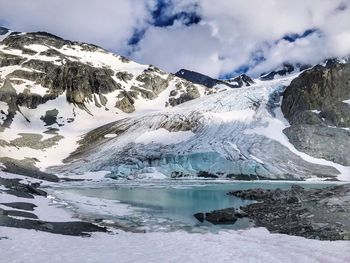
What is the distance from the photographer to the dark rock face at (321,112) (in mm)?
120438

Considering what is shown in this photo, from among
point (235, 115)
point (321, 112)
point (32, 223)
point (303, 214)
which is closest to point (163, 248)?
point (32, 223)

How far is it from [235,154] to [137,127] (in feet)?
134

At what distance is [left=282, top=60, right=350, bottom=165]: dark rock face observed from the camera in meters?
120

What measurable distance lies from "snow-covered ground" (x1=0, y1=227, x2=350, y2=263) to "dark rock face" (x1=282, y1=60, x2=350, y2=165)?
9699 centimetres

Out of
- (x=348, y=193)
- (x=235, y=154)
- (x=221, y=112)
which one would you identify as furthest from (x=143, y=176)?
(x=348, y=193)

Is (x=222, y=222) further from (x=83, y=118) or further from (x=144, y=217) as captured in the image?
(x=83, y=118)

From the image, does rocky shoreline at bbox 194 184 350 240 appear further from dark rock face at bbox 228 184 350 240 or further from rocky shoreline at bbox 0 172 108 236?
rocky shoreline at bbox 0 172 108 236

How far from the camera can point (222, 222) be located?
1428 inches

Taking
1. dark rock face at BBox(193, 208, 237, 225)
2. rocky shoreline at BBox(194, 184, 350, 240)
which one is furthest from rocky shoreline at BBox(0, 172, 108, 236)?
rocky shoreline at BBox(194, 184, 350, 240)

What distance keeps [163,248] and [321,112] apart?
123m

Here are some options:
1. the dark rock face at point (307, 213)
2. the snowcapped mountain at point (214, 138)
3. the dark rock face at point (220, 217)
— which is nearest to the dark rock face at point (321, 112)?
the snowcapped mountain at point (214, 138)

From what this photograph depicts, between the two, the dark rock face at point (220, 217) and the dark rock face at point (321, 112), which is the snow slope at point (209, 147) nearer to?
the dark rock face at point (321, 112)

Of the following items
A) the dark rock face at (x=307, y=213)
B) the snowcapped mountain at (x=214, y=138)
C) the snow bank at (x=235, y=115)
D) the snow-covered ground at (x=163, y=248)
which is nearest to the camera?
the snow-covered ground at (x=163, y=248)

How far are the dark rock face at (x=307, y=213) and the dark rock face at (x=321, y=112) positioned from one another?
68787 millimetres
